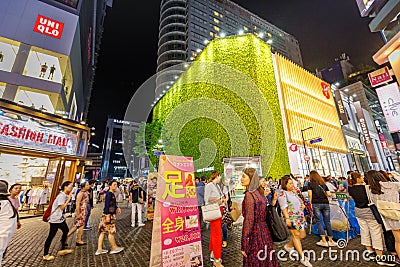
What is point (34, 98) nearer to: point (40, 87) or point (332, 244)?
point (40, 87)

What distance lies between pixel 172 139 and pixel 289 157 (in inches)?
625

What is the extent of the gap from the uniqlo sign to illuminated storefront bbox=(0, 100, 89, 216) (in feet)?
27.1

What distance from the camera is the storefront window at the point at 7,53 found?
11805 mm

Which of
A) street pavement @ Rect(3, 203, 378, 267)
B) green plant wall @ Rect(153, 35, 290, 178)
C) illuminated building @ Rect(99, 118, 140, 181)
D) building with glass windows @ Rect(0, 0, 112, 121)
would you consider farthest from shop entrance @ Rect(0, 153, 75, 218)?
illuminated building @ Rect(99, 118, 140, 181)

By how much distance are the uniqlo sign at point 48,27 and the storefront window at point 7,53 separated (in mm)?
1836

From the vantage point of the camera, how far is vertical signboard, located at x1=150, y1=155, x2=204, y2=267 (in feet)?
9.57

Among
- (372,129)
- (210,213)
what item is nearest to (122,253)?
(210,213)

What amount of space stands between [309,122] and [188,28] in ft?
121

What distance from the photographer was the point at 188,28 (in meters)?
43.1

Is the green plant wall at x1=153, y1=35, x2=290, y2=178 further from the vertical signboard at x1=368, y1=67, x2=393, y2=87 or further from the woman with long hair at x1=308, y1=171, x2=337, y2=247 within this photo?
the woman with long hair at x1=308, y1=171, x2=337, y2=247

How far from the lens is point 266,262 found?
2.45 m

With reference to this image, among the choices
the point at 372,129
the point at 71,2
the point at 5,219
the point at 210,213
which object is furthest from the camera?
the point at 372,129

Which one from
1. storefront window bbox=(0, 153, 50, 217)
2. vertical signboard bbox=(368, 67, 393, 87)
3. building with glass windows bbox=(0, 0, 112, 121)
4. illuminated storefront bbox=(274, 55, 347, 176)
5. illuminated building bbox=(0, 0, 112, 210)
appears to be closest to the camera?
illuminated building bbox=(0, 0, 112, 210)

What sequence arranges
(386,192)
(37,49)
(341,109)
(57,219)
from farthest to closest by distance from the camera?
(341,109), (37,49), (57,219), (386,192)
